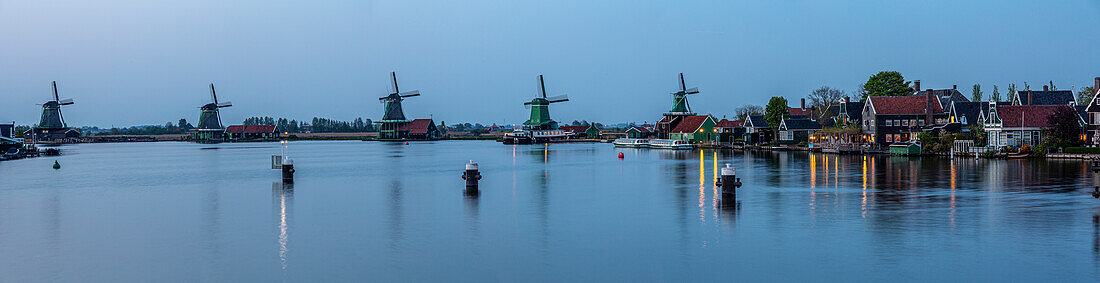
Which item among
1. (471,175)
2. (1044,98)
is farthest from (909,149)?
(471,175)

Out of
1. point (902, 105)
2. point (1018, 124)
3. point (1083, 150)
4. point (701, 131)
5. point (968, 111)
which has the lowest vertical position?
point (1083, 150)

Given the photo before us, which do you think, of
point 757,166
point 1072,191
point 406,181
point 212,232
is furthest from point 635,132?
point 212,232

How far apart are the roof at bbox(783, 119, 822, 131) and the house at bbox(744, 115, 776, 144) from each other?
892 centimetres

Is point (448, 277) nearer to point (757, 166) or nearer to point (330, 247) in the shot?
point (330, 247)

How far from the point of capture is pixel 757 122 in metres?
134

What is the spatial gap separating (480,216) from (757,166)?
143 ft

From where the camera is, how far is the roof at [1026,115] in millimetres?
83188

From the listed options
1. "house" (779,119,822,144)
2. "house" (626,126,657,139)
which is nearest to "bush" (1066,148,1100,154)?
"house" (779,119,822,144)

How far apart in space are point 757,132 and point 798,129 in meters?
11.1

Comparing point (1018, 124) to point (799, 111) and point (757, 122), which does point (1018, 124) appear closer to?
point (757, 122)

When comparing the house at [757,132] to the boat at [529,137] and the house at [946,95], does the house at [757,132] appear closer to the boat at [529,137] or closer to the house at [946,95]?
the house at [946,95]

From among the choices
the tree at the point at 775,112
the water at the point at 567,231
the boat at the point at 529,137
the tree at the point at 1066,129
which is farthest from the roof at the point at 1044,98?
the boat at the point at 529,137

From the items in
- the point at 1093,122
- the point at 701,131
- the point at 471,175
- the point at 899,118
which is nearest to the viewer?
the point at 471,175

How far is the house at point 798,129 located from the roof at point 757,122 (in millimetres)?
8872
